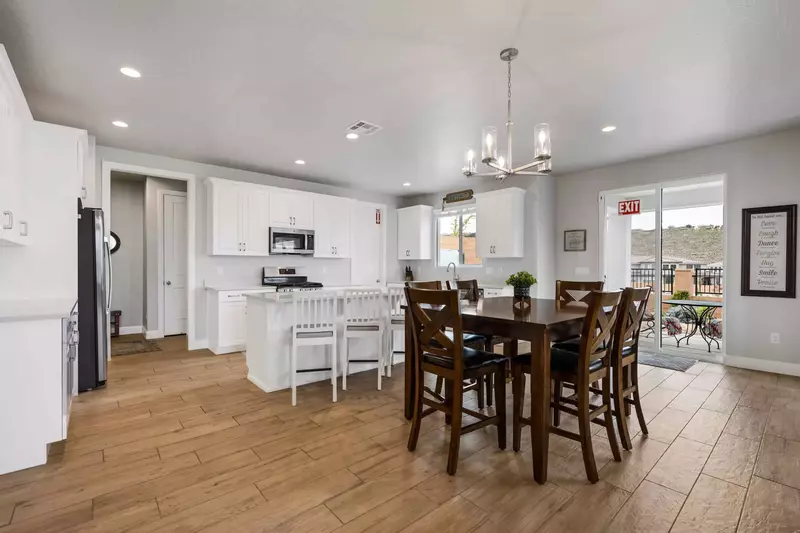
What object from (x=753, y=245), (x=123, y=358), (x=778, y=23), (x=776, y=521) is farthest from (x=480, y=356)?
(x=123, y=358)

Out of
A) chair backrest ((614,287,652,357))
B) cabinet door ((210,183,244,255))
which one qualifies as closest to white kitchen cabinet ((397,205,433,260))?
cabinet door ((210,183,244,255))

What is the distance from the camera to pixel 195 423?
9.07ft

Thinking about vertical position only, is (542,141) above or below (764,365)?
above

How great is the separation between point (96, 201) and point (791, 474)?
21.4 feet

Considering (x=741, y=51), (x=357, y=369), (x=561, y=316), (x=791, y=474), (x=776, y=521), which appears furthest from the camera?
(x=357, y=369)

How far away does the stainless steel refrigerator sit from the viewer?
334 centimetres

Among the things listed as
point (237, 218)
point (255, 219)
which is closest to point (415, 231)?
point (255, 219)

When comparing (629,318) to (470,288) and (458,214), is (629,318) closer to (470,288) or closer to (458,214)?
(470,288)

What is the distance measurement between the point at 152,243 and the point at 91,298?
9.93 ft

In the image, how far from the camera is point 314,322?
3.32 metres

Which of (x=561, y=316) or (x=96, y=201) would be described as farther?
(x=96, y=201)

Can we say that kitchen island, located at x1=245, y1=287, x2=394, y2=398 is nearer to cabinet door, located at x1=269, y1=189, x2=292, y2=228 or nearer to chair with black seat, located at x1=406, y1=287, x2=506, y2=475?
chair with black seat, located at x1=406, y1=287, x2=506, y2=475

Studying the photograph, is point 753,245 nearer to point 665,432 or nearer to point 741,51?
point 741,51

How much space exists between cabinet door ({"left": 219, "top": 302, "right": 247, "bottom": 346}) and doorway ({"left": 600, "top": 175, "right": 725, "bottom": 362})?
5117 millimetres
